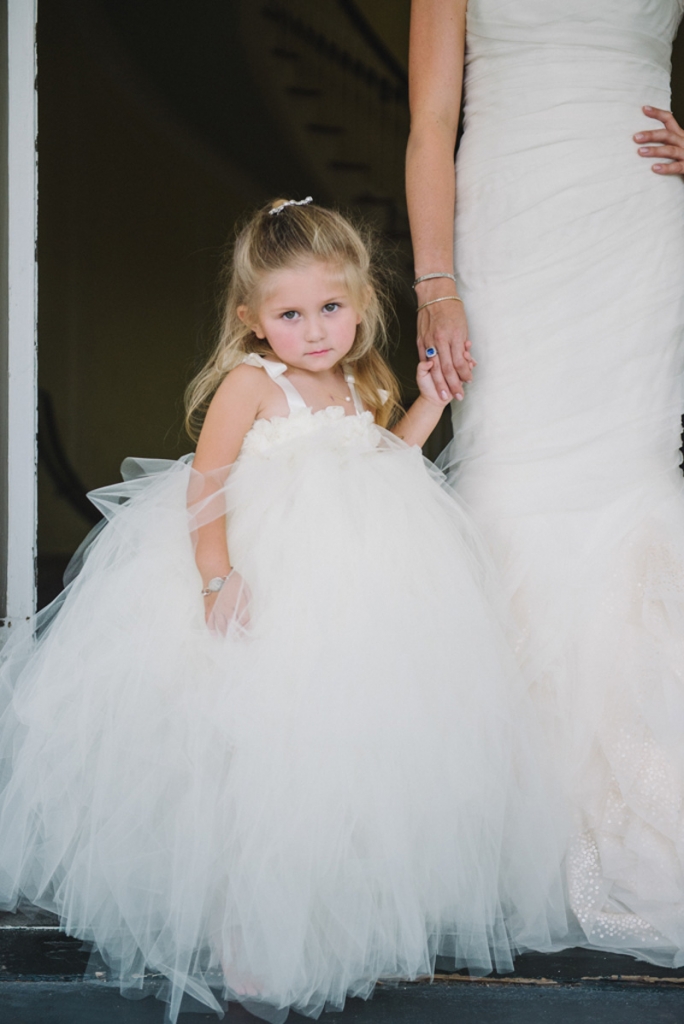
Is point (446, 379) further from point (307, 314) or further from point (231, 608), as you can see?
point (231, 608)

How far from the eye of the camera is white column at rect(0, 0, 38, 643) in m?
2.19

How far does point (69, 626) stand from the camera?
141cm

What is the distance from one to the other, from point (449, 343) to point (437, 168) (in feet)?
1.05

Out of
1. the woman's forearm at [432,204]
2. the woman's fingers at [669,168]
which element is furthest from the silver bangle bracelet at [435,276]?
the woman's fingers at [669,168]

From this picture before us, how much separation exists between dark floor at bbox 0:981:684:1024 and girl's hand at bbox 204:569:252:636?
1.81 ft

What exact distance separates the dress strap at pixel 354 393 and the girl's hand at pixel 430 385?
13cm

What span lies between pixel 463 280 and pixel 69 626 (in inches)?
36.2

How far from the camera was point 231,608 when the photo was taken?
130cm

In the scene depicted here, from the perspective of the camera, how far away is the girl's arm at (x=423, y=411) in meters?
1.55

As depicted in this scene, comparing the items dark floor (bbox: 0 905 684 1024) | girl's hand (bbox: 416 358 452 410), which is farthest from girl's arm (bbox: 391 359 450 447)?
dark floor (bbox: 0 905 684 1024)

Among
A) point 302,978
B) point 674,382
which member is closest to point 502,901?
point 302,978

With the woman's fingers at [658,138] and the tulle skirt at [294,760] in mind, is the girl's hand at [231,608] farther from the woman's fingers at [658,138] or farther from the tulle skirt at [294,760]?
the woman's fingers at [658,138]

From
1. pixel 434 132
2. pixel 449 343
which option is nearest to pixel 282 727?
pixel 449 343

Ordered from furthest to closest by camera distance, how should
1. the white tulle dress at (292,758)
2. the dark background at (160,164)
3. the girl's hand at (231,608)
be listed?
the dark background at (160,164)
the girl's hand at (231,608)
the white tulle dress at (292,758)
